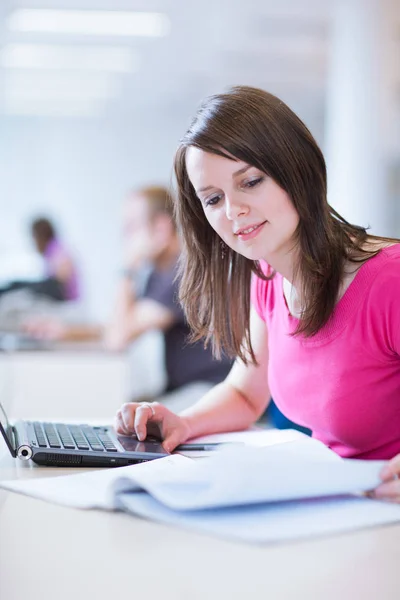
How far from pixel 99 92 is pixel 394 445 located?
7.62 m

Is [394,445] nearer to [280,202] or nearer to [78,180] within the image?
[280,202]

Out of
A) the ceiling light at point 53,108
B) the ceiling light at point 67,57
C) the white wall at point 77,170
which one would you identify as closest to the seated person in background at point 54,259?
the ceiling light at point 67,57

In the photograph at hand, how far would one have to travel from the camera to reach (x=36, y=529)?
809mm

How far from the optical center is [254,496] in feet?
2.67

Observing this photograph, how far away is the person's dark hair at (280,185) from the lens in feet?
3.74

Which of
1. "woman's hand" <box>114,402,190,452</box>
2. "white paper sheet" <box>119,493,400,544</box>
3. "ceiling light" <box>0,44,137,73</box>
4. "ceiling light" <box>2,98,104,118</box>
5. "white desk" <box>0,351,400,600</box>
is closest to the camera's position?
"white desk" <box>0,351,400,600</box>

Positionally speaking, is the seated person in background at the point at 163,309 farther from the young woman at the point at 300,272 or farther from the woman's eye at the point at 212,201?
the woman's eye at the point at 212,201

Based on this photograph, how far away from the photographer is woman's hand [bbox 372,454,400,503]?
876 mm

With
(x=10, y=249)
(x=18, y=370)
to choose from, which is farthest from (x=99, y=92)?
(x=18, y=370)

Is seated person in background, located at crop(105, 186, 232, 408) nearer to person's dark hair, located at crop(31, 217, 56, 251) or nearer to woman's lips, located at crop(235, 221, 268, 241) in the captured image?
woman's lips, located at crop(235, 221, 268, 241)

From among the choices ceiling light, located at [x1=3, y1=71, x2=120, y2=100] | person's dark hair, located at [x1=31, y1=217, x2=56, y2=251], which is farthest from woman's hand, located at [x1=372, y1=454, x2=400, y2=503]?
ceiling light, located at [x1=3, y1=71, x2=120, y2=100]

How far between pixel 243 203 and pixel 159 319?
2431mm

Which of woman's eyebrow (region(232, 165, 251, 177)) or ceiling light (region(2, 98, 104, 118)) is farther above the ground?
woman's eyebrow (region(232, 165, 251, 177))

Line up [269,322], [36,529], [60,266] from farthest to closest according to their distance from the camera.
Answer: [60,266] → [269,322] → [36,529]
